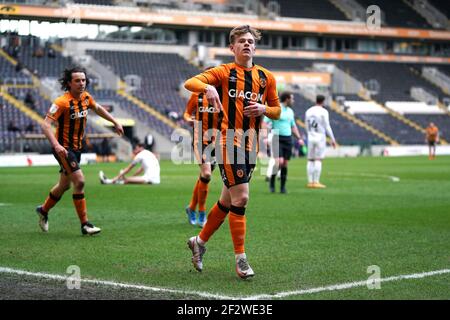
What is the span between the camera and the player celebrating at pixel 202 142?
11.8 metres

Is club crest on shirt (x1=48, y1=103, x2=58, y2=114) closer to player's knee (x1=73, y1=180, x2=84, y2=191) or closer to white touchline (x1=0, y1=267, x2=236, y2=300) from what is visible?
player's knee (x1=73, y1=180, x2=84, y2=191)

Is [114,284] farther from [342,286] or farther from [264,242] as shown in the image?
[264,242]

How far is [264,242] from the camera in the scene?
391 inches

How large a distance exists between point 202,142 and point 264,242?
7.97 feet

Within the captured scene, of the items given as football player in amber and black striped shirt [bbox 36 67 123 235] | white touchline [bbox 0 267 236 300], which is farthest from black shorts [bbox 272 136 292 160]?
white touchline [bbox 0 267 236 300]

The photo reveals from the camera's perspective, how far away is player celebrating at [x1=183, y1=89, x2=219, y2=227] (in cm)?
1179

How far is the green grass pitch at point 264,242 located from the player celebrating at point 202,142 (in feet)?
1.16

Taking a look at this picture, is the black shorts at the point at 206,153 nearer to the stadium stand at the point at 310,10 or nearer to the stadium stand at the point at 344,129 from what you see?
the stadium stand at the point at 344,129

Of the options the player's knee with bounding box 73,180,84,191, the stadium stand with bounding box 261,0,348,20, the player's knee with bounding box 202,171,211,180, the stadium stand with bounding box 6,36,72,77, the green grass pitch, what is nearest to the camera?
the green grass pitch

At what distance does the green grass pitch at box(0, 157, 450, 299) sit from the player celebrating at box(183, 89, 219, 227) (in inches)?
13.9

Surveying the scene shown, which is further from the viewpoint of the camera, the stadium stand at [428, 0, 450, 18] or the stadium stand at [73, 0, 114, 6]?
the stadium stand at [428, 0, 450, 18]

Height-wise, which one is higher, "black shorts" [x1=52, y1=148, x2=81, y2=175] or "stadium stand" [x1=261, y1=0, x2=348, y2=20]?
"stadium stand" [x1=261, y1=0, x2=348, y2=20]

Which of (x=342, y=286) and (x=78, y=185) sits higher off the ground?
(x=78, y=185)

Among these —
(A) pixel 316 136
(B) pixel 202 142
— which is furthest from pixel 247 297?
(A) pixel 316 136
